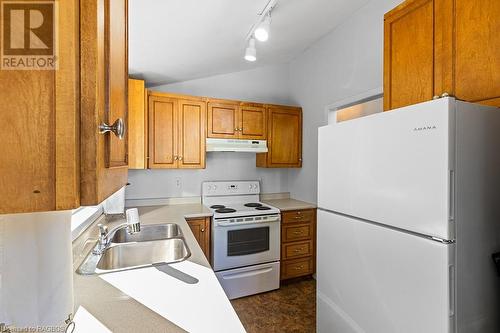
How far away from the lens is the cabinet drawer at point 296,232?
9.58ft

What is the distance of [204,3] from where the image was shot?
5.02 feet

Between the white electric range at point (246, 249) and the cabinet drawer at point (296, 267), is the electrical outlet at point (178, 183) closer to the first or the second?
the white electric range at point (246, 249)

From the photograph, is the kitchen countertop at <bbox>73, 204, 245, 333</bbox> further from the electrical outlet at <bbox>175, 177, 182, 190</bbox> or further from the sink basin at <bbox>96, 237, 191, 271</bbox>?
the electrical outlet at <bbox>175, 177, 182, 190</bbox>

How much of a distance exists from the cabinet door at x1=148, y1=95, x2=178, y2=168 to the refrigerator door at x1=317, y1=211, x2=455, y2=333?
1.82 metres

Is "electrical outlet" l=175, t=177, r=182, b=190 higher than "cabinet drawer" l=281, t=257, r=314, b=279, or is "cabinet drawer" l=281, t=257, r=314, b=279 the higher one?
"electrical outlet" l=175, t=177, r=182, b=190

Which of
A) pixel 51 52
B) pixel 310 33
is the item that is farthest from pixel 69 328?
pixel 310 33

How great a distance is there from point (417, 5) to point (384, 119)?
0.76 metres

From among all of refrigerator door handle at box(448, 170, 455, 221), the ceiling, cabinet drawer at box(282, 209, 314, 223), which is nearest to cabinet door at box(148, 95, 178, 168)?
the ceiling

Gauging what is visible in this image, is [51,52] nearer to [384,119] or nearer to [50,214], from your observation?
[50,214]

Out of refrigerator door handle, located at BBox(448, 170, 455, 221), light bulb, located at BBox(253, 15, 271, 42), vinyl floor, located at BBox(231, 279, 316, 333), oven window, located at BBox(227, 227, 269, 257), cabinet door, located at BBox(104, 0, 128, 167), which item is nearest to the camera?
cabinet door, located at BBox(104, 0, 128, 167)

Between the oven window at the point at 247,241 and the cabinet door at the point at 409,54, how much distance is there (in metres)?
1.80

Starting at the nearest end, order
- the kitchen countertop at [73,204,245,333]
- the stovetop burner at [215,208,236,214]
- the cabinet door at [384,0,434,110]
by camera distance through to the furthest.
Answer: the kitchen countertop at [73,204,245,333] < the cabinet door at [384,0,434,110] < the stovetop burner at [215,208,236,214]

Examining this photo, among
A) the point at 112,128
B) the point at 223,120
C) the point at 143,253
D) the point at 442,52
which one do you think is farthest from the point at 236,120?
the point at 112,128

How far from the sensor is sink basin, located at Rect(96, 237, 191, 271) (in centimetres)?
161
